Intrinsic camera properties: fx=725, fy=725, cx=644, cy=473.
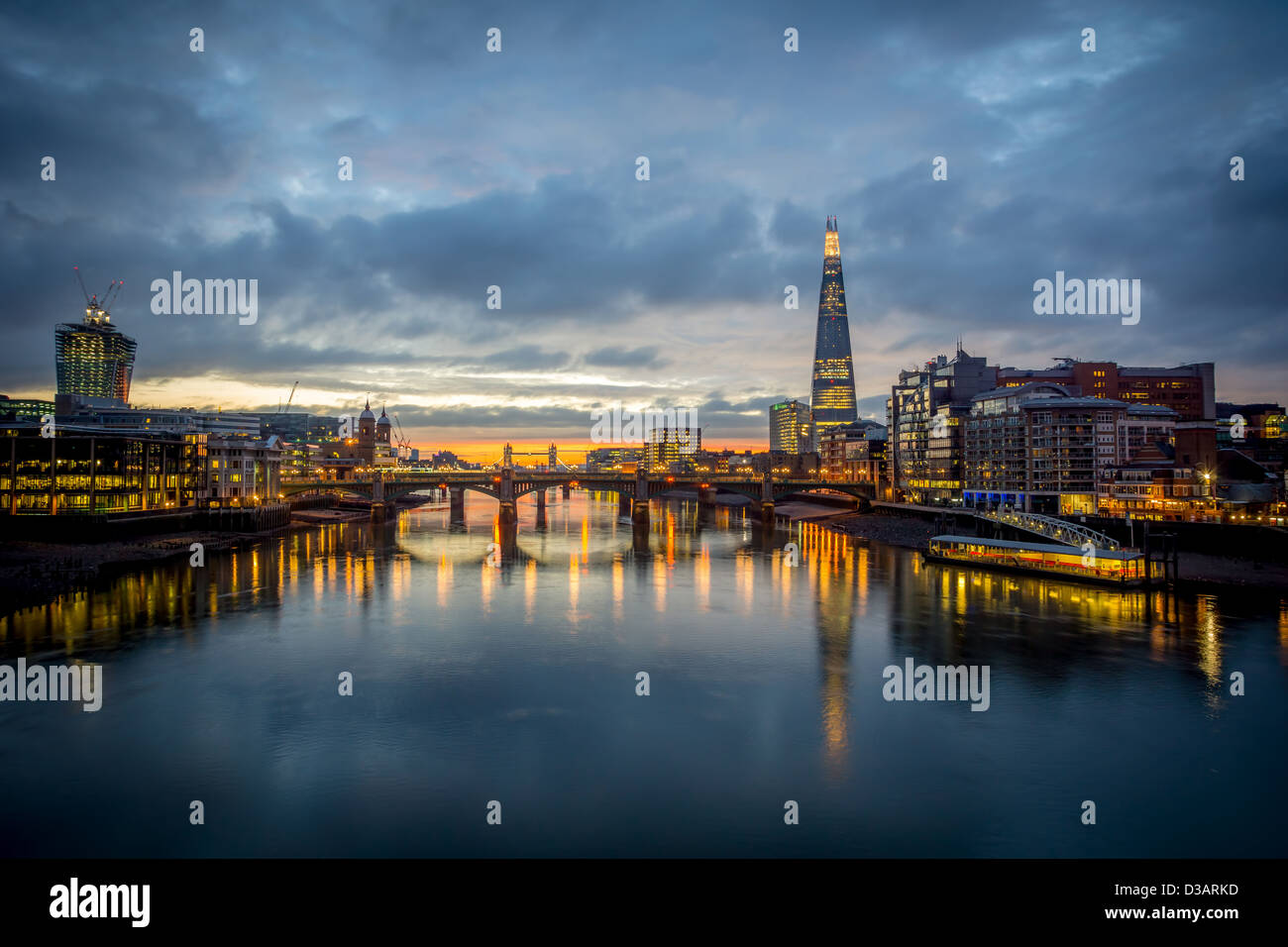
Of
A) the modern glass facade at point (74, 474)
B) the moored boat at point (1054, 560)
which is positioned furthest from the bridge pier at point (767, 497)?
the modern glass facade at point (74, 474)

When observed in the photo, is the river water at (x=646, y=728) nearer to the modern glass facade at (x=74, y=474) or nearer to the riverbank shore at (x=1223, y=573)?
the riverbank shore at (x=1223, y=573)

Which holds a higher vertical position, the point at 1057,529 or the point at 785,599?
the point at 1057,529

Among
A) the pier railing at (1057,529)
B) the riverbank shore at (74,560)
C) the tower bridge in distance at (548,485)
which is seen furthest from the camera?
the tower bridge in distance at (548,485)

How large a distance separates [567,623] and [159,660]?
19935mm

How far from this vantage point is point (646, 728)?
25.2 meters

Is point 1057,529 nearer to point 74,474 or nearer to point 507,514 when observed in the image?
point 507,514

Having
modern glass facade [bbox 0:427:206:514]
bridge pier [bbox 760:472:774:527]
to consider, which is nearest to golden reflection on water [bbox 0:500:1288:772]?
modern glass facade [bbox 0:427:206:514]

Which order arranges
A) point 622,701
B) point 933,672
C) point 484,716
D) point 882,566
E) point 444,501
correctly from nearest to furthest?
point 484,716 < point 622,701 < point 933,672 < point 882,566 < point 444,501

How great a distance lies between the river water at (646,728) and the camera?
18203 millimetres

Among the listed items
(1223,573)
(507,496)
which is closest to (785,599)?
(1223,573)

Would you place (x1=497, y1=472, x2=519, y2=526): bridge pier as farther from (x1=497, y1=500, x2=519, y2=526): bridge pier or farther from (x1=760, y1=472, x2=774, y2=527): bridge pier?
(x1=760, y1=472, x2=774, y2=527): bridge pier
